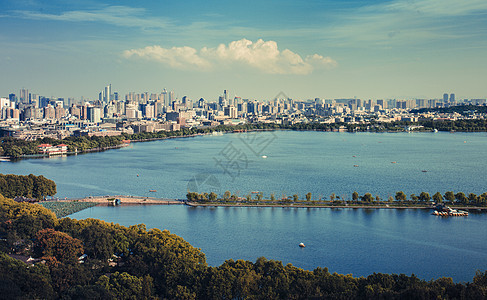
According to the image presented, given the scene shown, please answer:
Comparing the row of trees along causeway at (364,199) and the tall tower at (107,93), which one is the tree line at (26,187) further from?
the tall tower at (107,93)

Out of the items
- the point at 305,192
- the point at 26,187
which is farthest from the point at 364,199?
the point at 26,187

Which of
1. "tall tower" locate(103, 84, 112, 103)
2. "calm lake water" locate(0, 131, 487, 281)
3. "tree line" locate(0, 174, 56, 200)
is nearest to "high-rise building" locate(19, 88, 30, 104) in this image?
"tall tower" locate(103, 84, 112, 103)

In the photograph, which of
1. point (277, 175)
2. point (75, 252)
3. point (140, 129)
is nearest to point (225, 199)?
point (277, 175)

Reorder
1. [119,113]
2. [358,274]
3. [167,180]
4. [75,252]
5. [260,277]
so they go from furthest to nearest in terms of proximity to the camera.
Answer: [119,113] → [167,180] → [358,274] → [75,252] → [260,277]

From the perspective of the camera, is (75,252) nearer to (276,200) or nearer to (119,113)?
(276,200)

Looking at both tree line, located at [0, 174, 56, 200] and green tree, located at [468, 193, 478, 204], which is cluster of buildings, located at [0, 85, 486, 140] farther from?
green tree, located at [468, 193, 478, 204]
